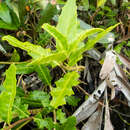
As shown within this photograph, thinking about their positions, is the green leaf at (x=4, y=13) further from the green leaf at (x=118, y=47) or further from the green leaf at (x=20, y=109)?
the green leaf at (x=118, y=47)

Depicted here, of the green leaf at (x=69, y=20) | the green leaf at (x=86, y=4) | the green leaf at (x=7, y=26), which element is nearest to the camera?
the green leaf at (x=69, y=20)

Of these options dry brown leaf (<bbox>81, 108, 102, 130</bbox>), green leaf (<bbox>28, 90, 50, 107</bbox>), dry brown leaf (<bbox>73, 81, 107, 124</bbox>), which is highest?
green leaf (<bbox>28, 90, 50, 107</bbox>)

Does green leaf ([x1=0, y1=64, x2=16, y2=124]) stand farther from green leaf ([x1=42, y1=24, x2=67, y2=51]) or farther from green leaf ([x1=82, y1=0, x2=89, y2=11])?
green leaf ([x1=82, y1=0, x2=89, y2=11])

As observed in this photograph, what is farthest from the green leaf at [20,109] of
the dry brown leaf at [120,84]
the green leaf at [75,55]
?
the dry brown leaf at [120,84]

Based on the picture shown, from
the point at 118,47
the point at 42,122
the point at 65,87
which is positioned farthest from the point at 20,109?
the point at 118,47

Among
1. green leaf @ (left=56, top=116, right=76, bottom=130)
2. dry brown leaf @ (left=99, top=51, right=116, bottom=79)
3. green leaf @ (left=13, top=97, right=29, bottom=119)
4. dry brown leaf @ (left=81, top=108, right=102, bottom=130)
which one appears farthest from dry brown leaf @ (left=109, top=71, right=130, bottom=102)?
green leaf @ (left=13, top=97, right=29, bottom=119)

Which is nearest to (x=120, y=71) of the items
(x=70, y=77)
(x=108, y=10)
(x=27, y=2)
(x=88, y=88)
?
(x=88, y=88)
